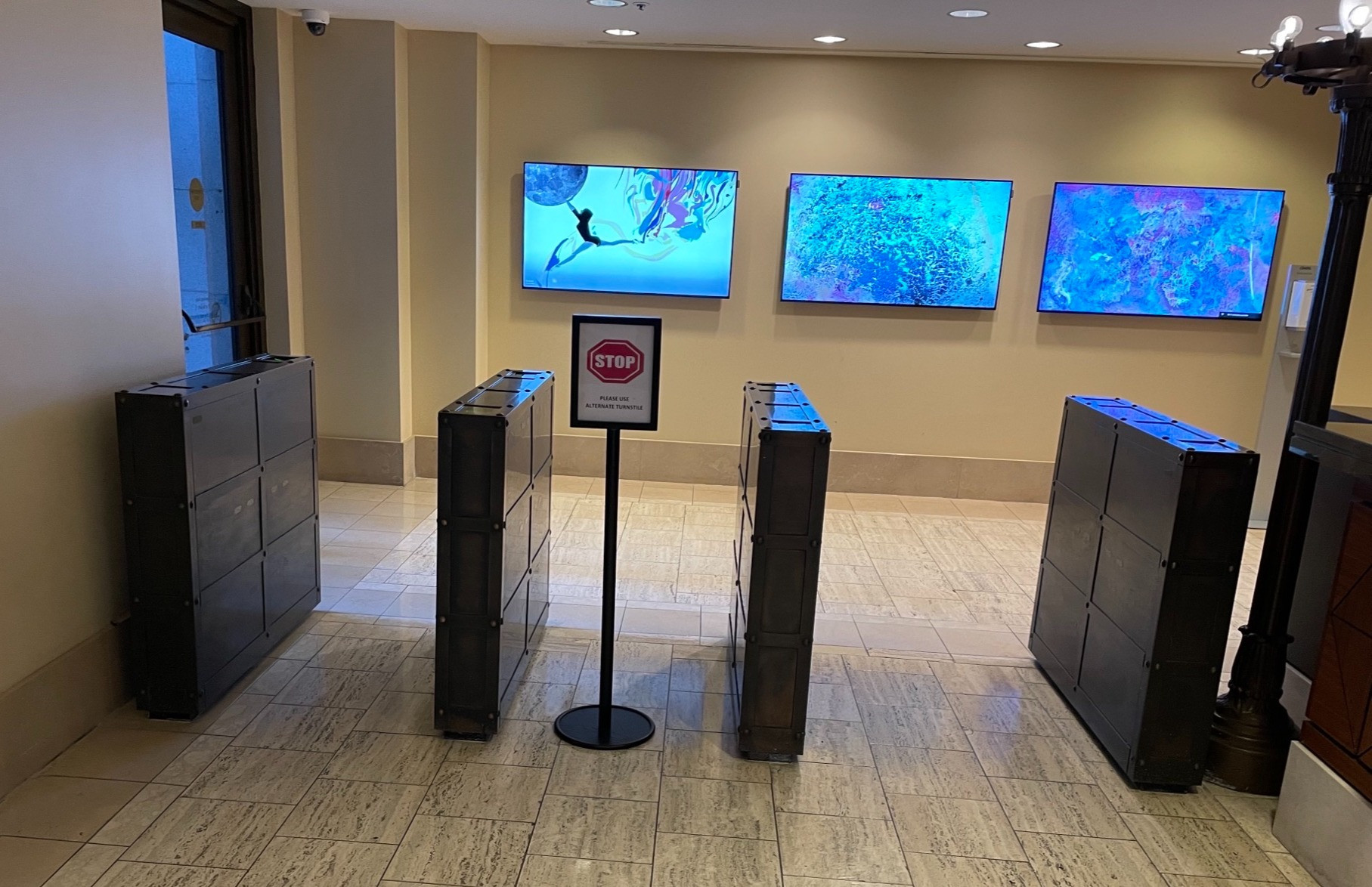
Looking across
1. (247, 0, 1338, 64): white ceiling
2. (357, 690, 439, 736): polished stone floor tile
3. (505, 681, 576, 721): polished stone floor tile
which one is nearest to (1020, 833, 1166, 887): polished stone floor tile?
(505, 681, 576, 721): polished stone floor tile

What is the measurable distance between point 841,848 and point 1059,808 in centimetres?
75

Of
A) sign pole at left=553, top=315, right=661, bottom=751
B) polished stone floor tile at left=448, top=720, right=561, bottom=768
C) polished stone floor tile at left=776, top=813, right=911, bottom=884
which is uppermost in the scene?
sign pole at left=553, top=315, right=661, bottom=751

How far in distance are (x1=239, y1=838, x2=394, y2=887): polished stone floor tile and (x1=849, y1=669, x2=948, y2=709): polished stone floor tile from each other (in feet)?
5.95

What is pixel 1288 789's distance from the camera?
2.67 meters

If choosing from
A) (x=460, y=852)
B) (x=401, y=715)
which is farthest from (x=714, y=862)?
(x=401, y=715)

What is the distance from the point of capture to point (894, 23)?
4.77 meters

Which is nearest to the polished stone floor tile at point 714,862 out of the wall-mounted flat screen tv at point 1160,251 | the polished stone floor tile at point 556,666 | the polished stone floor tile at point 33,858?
the polished stone floor tile at point 556,666

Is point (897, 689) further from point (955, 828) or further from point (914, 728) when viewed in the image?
point (955, 828)

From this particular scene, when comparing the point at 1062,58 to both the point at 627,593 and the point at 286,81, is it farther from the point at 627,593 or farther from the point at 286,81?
the point at 286,81

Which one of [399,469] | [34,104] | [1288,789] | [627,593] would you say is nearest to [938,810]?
[1288,789]

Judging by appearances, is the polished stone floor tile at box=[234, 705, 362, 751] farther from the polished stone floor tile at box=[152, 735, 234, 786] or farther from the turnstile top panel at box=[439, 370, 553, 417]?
the turnstile top panel at box=[439, 370, 553, 417]

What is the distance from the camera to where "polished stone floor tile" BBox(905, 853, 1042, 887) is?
2451 mm

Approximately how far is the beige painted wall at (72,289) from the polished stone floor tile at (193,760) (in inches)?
16.9

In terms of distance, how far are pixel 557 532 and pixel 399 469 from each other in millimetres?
1395
